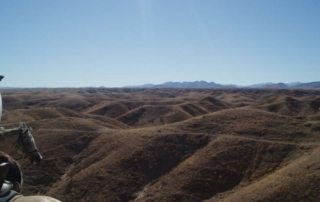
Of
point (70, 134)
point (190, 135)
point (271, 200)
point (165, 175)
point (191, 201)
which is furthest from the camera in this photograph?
point (70, 134)

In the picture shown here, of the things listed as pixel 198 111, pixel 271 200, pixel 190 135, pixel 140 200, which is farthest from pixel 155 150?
pixel 198 111

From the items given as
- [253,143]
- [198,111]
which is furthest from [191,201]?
[198,111]

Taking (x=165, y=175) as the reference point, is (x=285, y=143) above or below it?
above

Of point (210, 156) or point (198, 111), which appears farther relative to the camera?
point (198, 111)

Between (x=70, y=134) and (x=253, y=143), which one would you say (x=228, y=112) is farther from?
(x=70, y=134)

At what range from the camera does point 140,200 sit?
127ft

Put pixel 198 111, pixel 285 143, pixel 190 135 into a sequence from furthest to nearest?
pixel 198 111 → pixel 190 135 → pixel 285 143

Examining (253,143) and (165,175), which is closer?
(165,175)

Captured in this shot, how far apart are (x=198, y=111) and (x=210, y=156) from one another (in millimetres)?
60584

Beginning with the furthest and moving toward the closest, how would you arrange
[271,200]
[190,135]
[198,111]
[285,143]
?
[198,111]
[190,135]
[285,143]
[271,200]

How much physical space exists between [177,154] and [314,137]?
1757cm

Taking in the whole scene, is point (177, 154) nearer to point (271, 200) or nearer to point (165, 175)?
point (165, 175)

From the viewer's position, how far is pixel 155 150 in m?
48.9

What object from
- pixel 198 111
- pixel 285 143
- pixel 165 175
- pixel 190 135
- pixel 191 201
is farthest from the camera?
pixel 198 111
